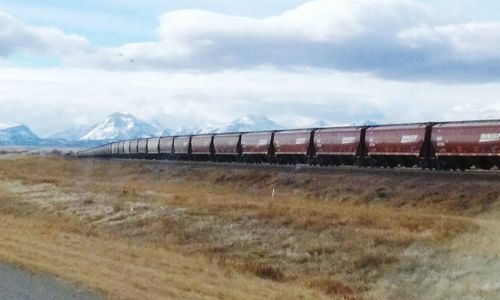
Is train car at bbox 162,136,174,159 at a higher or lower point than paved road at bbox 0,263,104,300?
higher

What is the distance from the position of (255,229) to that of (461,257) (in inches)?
286

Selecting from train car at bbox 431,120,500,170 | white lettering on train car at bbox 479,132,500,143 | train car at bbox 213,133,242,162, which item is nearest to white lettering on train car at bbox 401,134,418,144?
train car at bbox 431,120,500,170

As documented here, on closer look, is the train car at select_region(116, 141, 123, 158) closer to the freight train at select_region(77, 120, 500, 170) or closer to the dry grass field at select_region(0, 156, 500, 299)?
the freight train at select_region(77, 120, 500, 170)

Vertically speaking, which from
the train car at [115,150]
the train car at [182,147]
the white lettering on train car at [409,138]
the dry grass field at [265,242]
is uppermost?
the white lettering on train car at [409,138]

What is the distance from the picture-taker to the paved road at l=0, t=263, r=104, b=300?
1205cm

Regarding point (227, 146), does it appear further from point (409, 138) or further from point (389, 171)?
point (389, 171)

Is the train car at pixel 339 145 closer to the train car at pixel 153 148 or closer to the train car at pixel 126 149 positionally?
the train car at pixel 153 148

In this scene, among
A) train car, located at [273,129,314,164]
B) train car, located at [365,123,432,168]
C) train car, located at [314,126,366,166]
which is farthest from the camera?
train car, located at [273,129,314,164]

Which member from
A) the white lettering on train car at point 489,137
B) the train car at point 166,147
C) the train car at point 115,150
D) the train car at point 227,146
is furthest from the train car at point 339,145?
the train car at point 115,150

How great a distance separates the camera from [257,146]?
53.7 meters

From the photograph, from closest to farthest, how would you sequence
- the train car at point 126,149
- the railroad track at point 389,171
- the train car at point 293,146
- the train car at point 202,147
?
the railroad track at point 389,171
the train car at point 293,146
the train car at point 202,147
the train car at point 126,149

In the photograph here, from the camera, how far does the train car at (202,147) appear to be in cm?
6107

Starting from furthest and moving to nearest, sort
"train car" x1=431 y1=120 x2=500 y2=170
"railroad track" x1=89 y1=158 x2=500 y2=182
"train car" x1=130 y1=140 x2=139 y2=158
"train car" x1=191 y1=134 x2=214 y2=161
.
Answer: "train car" x1=130 y1=140 x2=139 y2=158 < "train car" x1=191 y1=134 x2=214 y2=161 < "train car" x1=431 y1=120 x2=500 y2=170 < "railroad track" x1=89 y1=158 x2=500 y2=182

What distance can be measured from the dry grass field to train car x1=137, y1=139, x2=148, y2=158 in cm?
4495
